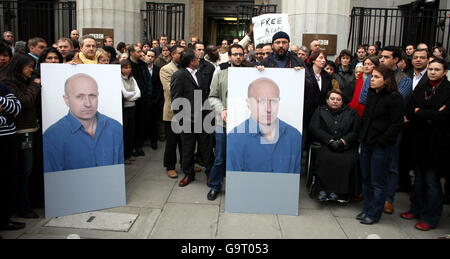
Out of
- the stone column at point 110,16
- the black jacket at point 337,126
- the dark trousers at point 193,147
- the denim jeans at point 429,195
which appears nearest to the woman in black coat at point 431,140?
the denim jeans at point 429,195

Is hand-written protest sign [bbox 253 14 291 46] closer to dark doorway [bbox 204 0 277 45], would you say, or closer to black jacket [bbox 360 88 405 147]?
black jacket [bbox 360 88 405 147]

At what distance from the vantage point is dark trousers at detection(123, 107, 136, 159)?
6225 mm

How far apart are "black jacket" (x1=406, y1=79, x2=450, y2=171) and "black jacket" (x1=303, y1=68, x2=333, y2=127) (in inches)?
50.8

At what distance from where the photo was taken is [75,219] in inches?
163

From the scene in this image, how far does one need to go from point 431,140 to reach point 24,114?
4.69 metres

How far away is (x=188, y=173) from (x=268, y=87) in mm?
2015

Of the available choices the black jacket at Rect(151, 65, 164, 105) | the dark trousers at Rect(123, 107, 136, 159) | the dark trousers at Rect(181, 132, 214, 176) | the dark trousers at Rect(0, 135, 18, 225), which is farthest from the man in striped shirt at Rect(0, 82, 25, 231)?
the black jacket at Rect(151, 65, 164, 105)

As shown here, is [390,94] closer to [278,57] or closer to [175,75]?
[278,57]

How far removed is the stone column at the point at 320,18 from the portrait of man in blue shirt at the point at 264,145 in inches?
222

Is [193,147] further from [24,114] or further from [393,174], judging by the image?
[393,174]

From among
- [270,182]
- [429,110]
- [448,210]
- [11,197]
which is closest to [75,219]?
[11,197]

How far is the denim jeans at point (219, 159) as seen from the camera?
4.70 metres

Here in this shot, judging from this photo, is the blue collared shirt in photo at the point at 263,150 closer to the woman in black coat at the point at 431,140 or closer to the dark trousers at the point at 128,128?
the woman in black coat at the point at 431,140

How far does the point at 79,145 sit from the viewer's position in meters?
4.25
